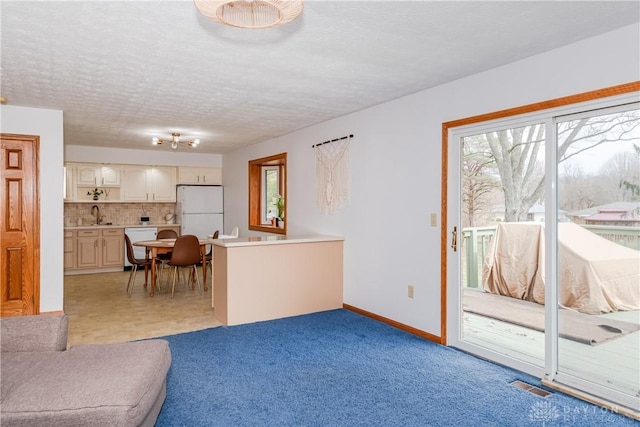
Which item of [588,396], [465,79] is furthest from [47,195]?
[588,396]

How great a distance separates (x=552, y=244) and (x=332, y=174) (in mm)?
2780

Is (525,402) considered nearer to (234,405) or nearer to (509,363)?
(509,363)

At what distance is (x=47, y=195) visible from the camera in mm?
4543

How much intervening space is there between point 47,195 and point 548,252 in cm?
493

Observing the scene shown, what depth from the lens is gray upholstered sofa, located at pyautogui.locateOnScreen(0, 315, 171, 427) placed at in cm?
168

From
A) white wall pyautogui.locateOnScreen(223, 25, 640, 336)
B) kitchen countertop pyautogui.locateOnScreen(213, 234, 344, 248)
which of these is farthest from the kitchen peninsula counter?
white wall pyautogui.locateOnScreen(223, 25, 640, 336)

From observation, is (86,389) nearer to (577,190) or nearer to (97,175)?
(577,190)

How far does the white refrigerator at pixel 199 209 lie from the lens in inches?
325

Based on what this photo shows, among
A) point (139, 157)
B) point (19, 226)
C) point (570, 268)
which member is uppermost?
point (139, 157)

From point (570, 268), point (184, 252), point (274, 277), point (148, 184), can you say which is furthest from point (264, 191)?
point (570, 268)

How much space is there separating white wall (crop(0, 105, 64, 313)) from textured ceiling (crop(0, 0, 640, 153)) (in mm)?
261

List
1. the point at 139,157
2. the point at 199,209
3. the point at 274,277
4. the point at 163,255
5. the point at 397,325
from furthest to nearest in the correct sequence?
the point at 199,209, the point at 139,157, the point at 163,255, the point at 274,277, the point at 397,325

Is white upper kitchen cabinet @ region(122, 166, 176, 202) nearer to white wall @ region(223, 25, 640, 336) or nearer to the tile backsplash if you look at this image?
the tile backsplash

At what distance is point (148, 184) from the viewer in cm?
827
